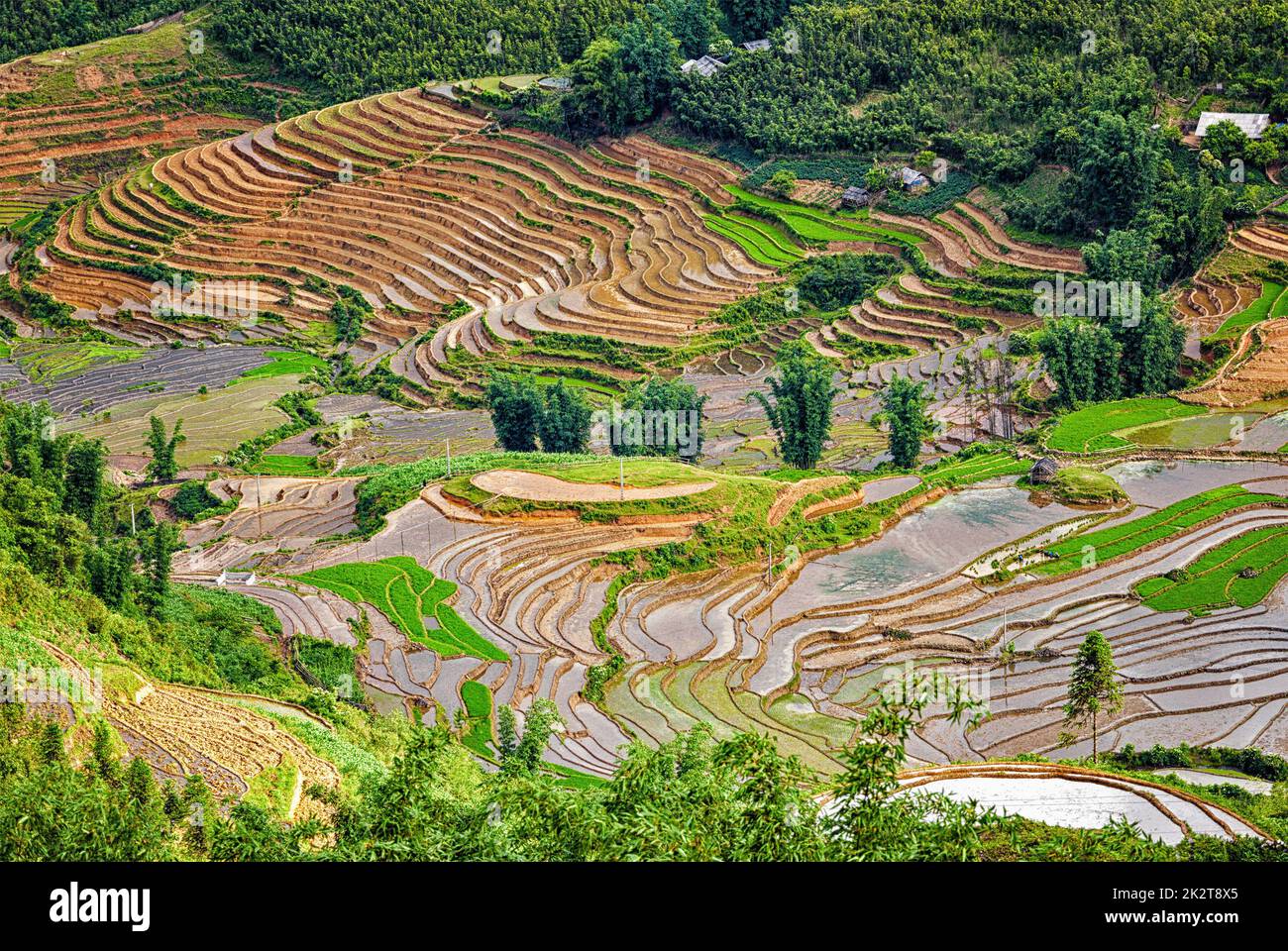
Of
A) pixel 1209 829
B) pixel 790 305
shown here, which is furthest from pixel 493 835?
pixel 790 305

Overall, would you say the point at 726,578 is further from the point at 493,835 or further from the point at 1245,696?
the point at 493,835

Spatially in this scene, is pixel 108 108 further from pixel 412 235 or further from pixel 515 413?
pixel 515 413

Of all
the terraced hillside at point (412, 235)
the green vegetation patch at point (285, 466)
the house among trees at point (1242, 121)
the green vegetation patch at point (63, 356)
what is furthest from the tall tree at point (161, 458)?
the house among trees at point (1242, 121)

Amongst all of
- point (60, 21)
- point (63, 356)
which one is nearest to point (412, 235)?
point (63, 356)

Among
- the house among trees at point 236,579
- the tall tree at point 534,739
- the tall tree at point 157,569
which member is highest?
the tall tree at point 157,569

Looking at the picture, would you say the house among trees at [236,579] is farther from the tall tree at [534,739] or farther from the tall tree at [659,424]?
the tall tree at [659,424]

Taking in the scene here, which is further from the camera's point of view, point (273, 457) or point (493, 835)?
point (273, 457)

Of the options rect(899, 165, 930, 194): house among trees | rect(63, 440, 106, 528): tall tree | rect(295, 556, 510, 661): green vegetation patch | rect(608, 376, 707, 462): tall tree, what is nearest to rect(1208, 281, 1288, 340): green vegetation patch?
rect(899, 165, 930, 194): house among trees
